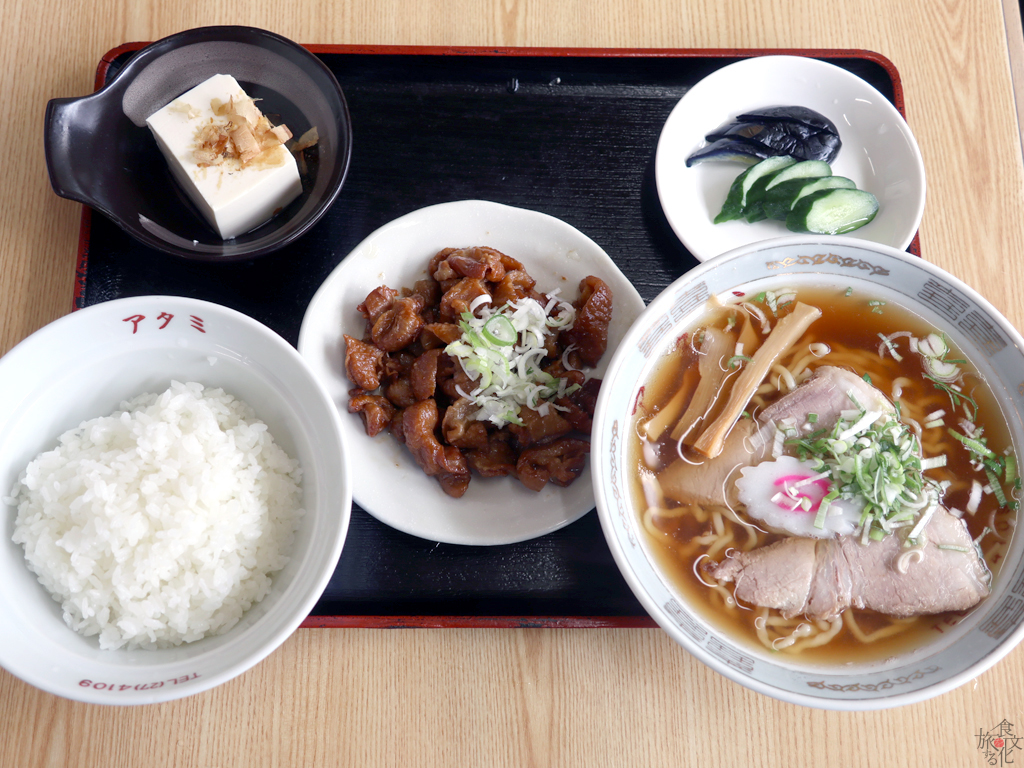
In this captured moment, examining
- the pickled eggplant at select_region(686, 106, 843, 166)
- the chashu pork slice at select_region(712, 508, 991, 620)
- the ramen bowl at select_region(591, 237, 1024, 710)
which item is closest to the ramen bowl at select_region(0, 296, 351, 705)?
the ramen bowl at select_region(591, 237, 1024, 710)

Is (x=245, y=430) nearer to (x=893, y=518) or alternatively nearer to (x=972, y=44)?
(x=893, y=518)

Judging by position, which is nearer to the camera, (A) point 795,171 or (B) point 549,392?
(B) point 549,392

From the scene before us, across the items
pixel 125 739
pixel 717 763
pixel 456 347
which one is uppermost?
pixel 456 347

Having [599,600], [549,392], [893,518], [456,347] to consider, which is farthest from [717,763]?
[456,347]

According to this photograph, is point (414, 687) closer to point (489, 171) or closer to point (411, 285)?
point (411, 285)

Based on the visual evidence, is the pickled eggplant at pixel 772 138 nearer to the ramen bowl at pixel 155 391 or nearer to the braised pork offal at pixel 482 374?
the braised pork offal at pixel 482 374

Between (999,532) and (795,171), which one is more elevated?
(795,171)

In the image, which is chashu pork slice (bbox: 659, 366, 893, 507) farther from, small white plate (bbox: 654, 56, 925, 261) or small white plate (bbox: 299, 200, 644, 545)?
small white plate (bbox: 654, 56, 925, 261)
